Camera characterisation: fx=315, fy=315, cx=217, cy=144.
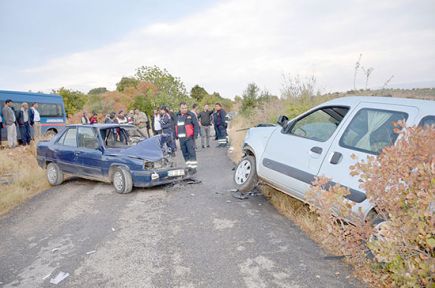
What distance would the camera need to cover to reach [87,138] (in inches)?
289

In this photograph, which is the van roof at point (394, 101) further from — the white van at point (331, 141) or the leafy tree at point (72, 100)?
the leafy tree at point (72, 100)

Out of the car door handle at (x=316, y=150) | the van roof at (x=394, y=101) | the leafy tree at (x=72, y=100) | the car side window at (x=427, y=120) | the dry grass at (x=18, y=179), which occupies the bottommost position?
the dry grass at (x=18, y=179)

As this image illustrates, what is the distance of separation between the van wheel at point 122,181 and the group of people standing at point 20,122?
777 cm

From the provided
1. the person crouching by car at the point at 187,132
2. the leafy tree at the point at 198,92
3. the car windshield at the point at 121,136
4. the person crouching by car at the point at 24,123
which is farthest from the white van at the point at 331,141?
the leafy tree at the point at 198,92

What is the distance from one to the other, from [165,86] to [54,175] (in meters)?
25.0

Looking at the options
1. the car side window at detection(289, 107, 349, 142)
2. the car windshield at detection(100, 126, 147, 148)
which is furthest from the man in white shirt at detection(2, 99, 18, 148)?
the car side window at detection(289, 107, 349, 142)

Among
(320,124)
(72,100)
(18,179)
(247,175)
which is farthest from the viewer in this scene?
(72,100)

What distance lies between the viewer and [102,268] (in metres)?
3.60

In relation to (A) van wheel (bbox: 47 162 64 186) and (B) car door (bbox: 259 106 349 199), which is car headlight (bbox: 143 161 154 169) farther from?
(A) van wheel (bbox: 47 162 64 186)

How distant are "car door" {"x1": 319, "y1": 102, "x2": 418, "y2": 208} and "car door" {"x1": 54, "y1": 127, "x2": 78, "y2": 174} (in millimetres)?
5770

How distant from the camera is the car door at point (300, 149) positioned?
14.0 feet

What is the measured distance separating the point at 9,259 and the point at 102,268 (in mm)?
1398

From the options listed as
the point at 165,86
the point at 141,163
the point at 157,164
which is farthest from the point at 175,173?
the point at 165,86

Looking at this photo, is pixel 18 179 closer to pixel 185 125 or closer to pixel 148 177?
pixel 148 177
